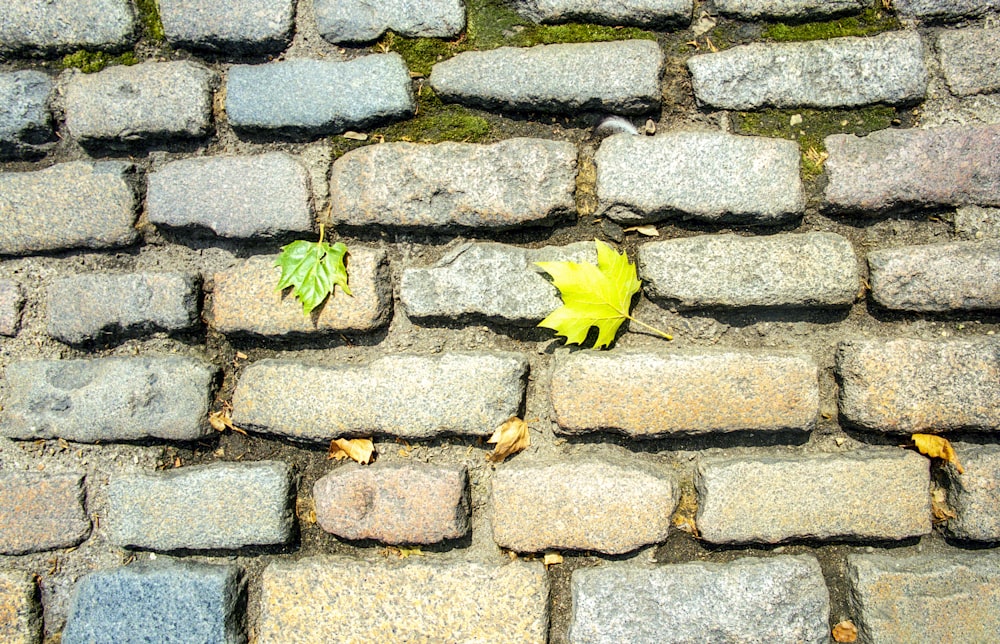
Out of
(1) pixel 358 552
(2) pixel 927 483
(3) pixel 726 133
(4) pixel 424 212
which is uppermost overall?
(3) pixel 726 133

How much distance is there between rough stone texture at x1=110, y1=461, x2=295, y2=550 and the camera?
1.28m

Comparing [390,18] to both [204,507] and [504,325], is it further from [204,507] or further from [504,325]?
[204,507]

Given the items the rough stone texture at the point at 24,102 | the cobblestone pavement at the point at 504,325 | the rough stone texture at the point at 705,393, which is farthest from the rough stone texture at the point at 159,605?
the rough stone texture at the point at 24,102

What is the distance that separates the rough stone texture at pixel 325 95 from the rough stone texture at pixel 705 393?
2.18 ft

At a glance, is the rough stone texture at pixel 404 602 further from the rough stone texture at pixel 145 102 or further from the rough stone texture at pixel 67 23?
the rough stone texture at pixel 67 23

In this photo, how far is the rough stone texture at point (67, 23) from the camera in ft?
4.29

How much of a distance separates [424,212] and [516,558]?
687 mm

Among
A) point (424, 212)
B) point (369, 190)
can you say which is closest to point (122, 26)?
point (369, 190)

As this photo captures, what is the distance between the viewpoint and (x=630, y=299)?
4.11 ft

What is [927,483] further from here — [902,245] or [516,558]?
[516,558]

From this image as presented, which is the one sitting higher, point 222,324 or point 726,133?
point 726,133

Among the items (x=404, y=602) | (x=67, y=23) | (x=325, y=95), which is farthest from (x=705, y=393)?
(x=67, y=23)

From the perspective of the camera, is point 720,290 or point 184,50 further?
point 184,50

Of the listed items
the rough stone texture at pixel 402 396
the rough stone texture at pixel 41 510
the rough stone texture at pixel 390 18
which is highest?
the rough stone texture at pixel 390 18
